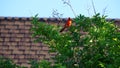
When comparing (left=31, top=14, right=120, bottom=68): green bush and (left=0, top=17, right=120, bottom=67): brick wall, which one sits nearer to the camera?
(left=31, top=14, right=120, bottom=68): green bush

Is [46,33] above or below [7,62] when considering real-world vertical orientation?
above

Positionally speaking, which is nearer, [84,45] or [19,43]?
[84,45]

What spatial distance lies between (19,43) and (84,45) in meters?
5.23

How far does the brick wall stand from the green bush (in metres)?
4.84

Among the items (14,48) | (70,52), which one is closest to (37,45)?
(14,48)

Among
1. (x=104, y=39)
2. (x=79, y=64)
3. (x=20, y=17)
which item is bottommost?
(x=79, y=64)

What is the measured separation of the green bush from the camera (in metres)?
4.32

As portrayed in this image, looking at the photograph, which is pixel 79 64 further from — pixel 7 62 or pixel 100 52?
pixel 7 62

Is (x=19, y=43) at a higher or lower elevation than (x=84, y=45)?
higher

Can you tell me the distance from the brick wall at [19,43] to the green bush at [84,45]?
484cm

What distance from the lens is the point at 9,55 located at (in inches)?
377

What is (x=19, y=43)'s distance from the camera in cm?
965

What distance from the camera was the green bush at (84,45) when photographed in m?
4.32

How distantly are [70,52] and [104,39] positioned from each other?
49 centimetres
